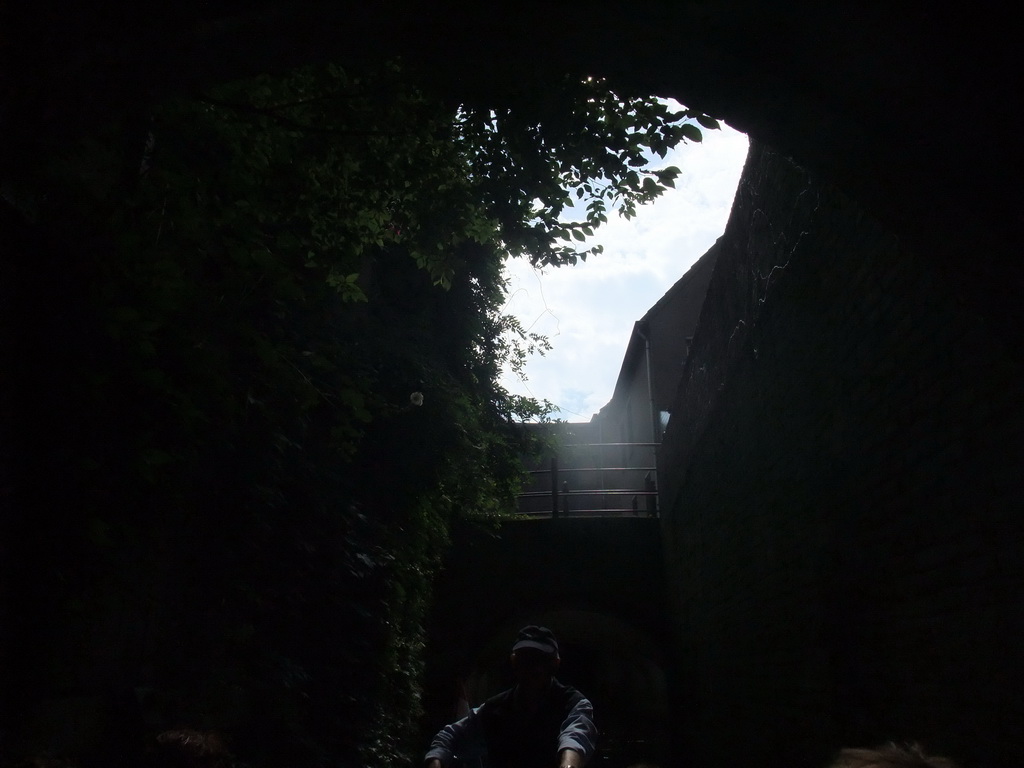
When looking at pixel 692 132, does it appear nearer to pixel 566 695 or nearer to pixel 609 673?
pixel 566 695

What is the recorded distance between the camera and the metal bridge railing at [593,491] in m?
13.8

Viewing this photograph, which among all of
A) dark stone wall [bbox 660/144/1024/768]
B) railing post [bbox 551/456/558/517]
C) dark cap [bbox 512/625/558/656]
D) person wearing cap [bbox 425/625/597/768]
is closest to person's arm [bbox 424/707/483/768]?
person wearing cap [bbox 425/625/597/768]

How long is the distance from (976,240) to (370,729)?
20.6 ft

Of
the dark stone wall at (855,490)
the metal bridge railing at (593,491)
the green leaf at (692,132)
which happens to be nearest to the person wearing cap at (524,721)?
the dark stone wall at (855,490)

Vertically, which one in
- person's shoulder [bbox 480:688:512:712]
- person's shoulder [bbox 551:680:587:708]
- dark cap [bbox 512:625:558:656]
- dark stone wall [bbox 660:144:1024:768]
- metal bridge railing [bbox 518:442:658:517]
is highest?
metal bridge railing [bbox 518:442:658:517]

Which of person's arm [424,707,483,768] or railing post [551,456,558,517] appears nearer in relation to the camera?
person's arm [424,707,483,768]

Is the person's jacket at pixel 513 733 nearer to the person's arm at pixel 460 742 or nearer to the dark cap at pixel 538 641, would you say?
the person's arm at pixel 460 742

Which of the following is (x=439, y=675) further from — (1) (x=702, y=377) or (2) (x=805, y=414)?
(2) (x=805, y=414)

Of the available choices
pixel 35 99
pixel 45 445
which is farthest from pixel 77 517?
pixel 35 99

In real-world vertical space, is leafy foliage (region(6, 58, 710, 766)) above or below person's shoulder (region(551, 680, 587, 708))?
above

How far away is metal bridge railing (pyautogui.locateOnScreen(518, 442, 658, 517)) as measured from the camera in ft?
45.2

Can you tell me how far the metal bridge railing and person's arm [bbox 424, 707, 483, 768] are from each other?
358 inches

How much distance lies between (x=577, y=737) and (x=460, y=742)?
520mm

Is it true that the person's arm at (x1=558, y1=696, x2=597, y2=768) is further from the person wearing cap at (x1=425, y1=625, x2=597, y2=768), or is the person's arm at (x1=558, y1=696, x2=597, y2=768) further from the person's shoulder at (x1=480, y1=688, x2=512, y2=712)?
the person's shoulder at (x1=480, y1=688, x2=512, y2=712)
